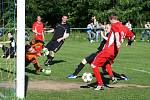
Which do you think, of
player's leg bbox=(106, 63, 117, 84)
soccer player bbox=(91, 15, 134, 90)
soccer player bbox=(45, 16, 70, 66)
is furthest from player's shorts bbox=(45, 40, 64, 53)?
soccer player bbox=(91, 15, 134, 90)

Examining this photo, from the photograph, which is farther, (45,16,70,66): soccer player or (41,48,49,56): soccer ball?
(45,16,70,66): soccer player

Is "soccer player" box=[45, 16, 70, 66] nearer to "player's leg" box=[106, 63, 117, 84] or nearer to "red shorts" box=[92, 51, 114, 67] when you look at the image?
"player's leg" box=[106, 63, 117, 84]

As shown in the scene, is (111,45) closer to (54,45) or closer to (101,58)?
(101,58)

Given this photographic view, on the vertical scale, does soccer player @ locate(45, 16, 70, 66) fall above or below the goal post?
below

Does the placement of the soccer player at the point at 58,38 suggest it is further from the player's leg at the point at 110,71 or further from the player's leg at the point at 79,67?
the player's leg at the point at 110,71

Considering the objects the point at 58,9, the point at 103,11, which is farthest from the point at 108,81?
the point at 58,9

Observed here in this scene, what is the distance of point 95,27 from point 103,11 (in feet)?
40.1

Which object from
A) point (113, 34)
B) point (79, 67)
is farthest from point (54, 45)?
point (113, 34)

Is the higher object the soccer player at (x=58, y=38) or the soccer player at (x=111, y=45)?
the soccer player at (x=111, y=45)

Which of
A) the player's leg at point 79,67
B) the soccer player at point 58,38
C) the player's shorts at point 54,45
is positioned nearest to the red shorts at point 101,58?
the player's leg at point 79,67

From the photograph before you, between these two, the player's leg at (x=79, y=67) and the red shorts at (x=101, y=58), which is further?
the player's leg at (x=79, y=67)

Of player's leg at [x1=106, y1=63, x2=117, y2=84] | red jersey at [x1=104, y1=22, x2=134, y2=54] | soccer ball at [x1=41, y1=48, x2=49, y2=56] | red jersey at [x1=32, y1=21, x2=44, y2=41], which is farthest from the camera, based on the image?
red jersey at [x1=32, y1=21, x2=44, y2=41]

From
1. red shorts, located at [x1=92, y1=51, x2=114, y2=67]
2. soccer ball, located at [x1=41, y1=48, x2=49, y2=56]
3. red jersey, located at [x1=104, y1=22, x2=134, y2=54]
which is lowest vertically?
soccer ball, located at [x1=41, y1=48, x2=49, y2=56]

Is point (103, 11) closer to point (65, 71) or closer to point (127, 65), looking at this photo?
point (127, 65)
